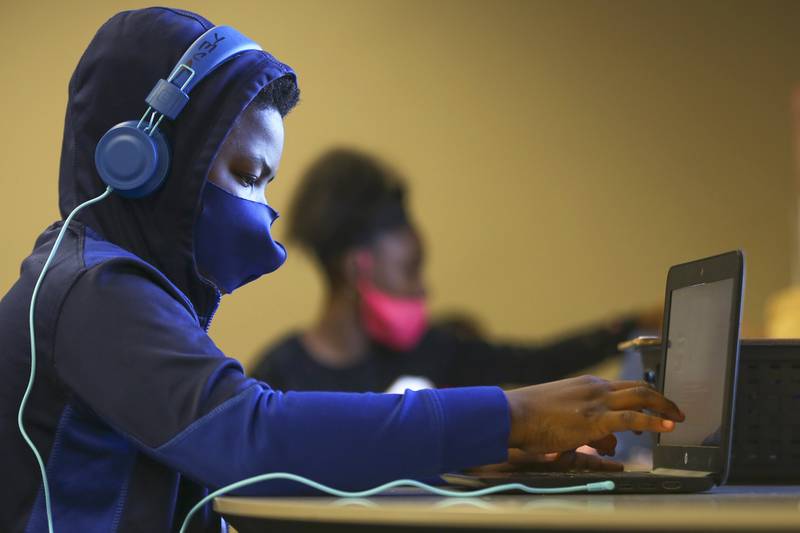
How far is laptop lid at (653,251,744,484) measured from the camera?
3.31 feet

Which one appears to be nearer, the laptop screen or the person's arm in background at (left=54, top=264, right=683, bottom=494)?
the person's arm in background at (left=54, top=264, right=683, bottom=494)

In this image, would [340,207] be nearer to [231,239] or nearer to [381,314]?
[381,314]

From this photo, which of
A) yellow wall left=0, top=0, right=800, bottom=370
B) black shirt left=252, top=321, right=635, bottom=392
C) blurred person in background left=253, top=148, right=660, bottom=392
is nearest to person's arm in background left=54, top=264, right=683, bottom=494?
black shirt left=252, top=321, right=635, bottom=392

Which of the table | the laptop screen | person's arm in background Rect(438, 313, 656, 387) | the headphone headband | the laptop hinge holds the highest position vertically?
the headphone headband

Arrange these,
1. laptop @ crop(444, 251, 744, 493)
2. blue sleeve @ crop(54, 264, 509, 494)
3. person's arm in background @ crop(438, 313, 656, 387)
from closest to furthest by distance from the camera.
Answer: blue sleeve @ crop(54, 264, 509, 494)
laptop @ crop(444, 251, 744, 493)
person's arm in background @ crop(438, 313, 656, 387)

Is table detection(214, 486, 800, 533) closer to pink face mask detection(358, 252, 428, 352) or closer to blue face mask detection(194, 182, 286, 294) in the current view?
blue face mask detection(194, 182, 286, 294)

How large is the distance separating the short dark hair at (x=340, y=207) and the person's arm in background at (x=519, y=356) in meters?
0.42

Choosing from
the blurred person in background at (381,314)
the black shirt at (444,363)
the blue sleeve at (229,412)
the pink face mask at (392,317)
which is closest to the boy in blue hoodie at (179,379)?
the blue sleeve at (229,412)

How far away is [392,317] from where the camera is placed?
3.60 meters

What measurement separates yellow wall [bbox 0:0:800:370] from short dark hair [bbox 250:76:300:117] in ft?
8.24

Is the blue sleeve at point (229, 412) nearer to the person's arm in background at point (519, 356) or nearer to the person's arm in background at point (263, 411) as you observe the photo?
the person's arm in background at point (263, 411)

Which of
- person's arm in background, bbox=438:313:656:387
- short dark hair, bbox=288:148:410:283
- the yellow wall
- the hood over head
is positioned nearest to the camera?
the hood over head

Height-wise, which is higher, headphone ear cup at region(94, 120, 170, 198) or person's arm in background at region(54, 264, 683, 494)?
headphone ear cup at region(94, 120, 170, 198)

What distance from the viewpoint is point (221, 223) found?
1.11 metres
